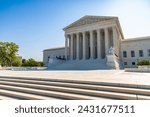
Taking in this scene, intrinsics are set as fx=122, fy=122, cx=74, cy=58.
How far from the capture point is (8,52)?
48531 millimetres

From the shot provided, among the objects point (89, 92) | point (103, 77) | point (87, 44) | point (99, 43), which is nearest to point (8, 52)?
point (87, 44)

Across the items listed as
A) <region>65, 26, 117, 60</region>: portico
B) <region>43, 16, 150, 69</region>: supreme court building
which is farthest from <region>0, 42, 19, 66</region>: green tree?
<region>65, 26, 117, 60</region>: portico

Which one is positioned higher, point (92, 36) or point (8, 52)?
point (92, 36)

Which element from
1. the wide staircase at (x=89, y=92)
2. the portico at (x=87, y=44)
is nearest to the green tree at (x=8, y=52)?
the portico at (x=87, y=44)

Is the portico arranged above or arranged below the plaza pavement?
above

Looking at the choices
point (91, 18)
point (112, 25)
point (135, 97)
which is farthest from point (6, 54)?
point (135, 97)

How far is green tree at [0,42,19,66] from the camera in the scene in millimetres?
47500

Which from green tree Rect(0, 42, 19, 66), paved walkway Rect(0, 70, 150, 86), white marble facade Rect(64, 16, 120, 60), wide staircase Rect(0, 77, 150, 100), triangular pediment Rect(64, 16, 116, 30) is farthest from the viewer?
green tree Rect(0, 42, 19, 66)

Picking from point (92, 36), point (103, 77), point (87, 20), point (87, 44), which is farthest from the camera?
point (87, 44)

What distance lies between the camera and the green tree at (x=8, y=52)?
47.5 meters

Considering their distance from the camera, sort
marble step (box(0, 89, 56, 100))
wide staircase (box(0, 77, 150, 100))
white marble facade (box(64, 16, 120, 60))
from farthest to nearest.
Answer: white marble facade (box(64, 16, 120, 60)), marble step (box(0, 89, 56, 100)), wide staircase (box(0, 77, 150, 100))

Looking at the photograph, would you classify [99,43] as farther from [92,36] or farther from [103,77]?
[103,77]

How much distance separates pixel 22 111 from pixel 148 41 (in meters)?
42.2

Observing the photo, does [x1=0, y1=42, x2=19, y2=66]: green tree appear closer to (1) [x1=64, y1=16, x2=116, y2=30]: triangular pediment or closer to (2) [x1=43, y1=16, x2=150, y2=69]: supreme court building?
(2) [x1=43, y1=16, x2=150, y2=69]: supreme court building
